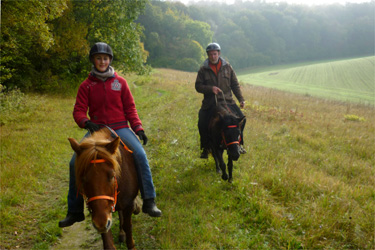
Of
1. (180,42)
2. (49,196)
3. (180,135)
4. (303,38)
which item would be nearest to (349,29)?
(303,38)

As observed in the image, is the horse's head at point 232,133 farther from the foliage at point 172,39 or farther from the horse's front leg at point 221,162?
the foliage at point 172,39

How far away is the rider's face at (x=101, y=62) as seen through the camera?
3574mm

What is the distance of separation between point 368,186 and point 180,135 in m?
6.05

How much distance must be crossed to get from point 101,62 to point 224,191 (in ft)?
12.3

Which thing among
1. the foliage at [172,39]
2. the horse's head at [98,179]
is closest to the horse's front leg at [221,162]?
the horse's head at [98,179]

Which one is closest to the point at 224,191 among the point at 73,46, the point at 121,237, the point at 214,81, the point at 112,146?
the point at 121,237

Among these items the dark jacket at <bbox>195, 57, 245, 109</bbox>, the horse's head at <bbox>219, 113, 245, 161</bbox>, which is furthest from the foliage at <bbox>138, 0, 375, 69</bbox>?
the horse's head at <bbox>219, 113, 245, 161</bbox>

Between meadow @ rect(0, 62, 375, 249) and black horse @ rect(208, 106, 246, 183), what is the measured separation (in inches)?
31.8

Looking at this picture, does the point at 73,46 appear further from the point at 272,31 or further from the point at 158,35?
the point at 272,31

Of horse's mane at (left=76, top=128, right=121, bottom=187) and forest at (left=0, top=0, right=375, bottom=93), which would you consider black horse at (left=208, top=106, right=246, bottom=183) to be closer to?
horse's mane at (left=76, top=128, right=121, bottom=187)

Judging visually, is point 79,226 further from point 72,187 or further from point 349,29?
point 349,29

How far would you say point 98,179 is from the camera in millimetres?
2271

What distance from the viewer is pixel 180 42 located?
66.0m

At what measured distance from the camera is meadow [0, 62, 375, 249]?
3.90m
